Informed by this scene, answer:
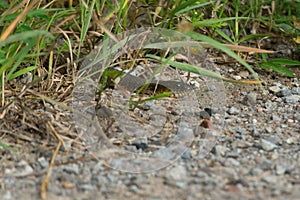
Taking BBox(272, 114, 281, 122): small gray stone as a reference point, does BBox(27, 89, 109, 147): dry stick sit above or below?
above

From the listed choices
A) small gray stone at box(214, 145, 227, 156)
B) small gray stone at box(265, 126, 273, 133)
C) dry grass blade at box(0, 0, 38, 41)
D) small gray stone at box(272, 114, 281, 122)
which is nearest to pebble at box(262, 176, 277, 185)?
small gray stone at box(214, 145, 227, 156)

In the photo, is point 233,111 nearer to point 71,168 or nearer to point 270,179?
point 270,179

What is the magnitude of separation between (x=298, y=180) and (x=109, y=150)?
487 millimetres

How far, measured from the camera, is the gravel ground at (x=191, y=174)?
1441 millimetres

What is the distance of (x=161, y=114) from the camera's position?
72.6 inches

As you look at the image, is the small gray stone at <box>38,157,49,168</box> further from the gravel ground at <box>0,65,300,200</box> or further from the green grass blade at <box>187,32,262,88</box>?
the green grass blade at <box>187,32,262,88</box>

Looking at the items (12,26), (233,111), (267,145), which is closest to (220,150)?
(267,145)

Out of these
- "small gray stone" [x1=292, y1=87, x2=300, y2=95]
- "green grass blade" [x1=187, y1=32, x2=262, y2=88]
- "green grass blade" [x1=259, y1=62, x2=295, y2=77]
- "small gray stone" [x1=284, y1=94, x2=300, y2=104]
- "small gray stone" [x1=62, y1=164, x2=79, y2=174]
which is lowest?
"small gray stone" [x1=292, y1=87, x2=300, y2=95]

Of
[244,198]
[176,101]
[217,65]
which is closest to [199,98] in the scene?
[176,101]

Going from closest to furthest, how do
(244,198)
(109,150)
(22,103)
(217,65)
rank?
(244,198) → (109,150) → (22,103) → (217,65)

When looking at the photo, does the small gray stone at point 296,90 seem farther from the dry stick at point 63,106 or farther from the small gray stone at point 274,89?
the dry stick at point 63,106

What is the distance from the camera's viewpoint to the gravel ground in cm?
144

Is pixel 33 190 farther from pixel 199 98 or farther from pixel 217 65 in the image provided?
pixel 217 65

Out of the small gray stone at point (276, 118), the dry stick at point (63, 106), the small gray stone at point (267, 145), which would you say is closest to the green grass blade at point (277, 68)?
the small gray stone at point (276, 118)
